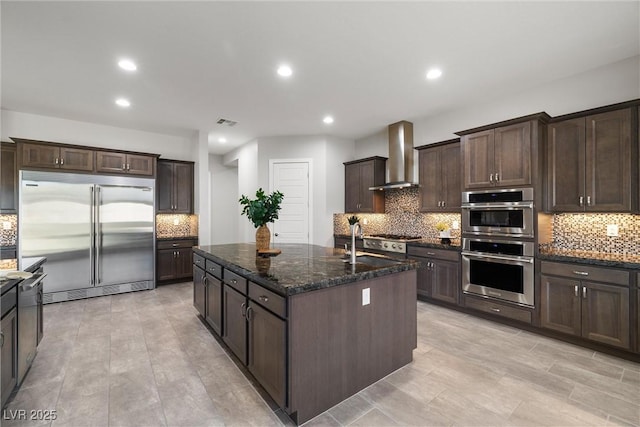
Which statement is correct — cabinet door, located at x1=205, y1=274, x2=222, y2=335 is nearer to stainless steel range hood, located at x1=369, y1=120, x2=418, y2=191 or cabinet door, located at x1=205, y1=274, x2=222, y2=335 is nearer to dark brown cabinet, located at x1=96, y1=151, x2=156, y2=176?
dark brown cabinet, located at x1=96, y1=151, x2=156, y2=176

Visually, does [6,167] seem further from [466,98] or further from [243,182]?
[466,98]

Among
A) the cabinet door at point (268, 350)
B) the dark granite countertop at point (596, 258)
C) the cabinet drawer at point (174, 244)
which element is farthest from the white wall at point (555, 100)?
the cabinet drawer at point (174, 244)

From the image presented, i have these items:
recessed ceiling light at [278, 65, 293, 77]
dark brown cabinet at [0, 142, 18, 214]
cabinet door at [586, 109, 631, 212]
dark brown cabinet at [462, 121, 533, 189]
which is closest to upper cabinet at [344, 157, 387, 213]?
dark brown cabinet at [462, 121, 533, 189]

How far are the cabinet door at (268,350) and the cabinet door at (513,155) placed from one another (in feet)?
10.2

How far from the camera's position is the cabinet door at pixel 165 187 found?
5.48 metres

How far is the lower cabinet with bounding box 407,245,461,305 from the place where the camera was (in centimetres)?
387

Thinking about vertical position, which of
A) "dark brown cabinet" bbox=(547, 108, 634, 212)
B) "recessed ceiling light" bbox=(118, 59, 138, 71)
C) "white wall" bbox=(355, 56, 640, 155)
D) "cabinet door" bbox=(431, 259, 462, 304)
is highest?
"recessed ceiling light" bbox=(118, 59, 138, 71)

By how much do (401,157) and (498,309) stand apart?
8.72 feet

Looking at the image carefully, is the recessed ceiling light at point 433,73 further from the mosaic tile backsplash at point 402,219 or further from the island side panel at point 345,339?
the island side panel at point 345,339

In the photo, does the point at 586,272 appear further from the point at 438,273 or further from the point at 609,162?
the point at 438,273

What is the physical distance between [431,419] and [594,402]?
125 cm

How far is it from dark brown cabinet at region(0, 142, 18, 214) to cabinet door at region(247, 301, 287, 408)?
15.1ft

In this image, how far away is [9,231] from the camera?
4.38m

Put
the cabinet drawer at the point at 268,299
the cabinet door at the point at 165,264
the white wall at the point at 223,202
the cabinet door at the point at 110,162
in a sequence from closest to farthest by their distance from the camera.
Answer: the cabinet drawer at the point at 268,299
the cabinet door at the point at 110,162
the cabinet door at the point at 165,264
the white wall at the point at 223,202
